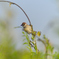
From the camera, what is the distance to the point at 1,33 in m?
1.87

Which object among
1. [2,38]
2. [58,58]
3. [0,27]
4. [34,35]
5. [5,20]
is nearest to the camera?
[34,35]

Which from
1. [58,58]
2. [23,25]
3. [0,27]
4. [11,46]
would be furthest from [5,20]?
[23,25]

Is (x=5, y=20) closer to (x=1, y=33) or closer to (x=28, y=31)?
(x=1, y=33)

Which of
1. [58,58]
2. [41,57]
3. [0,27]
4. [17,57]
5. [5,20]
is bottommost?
[41,57]

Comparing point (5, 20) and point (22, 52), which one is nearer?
point (22, 52)

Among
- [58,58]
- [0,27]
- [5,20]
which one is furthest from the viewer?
[5,20]

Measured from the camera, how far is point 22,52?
1882 millimetres

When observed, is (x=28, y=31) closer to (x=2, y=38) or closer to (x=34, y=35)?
(x=34, y=35)

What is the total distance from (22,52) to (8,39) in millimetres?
169

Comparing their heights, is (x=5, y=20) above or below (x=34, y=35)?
above

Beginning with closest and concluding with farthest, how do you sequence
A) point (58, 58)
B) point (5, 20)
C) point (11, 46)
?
point (58, 58)
point (11, 46)
point (5, 20)

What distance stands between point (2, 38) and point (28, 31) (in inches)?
33.8

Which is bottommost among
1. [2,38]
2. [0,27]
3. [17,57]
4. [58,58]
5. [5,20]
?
[58,58]

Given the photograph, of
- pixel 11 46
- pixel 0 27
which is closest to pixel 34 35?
pixel 11 46
